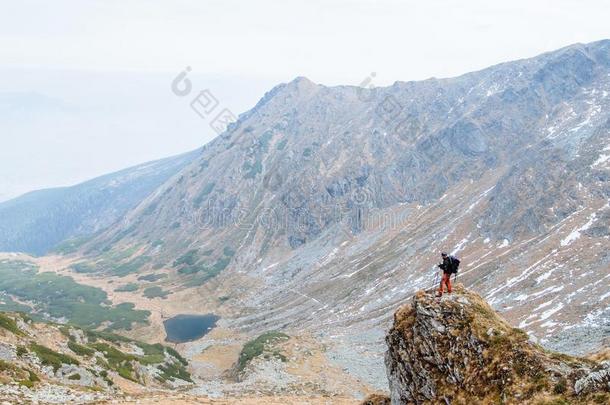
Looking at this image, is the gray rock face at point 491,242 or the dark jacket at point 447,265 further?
the gray rock face at point 491,242

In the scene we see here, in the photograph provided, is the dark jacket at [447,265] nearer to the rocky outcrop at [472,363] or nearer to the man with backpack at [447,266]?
the man with backpack at [447,266]

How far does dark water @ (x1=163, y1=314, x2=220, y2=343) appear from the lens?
444 feet

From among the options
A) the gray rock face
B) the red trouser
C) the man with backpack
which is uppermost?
the man with backpack

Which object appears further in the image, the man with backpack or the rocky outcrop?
the man with backpack

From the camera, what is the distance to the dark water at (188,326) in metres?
135

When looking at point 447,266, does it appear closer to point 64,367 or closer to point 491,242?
point 64,367

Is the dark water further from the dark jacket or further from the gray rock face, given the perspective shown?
the dark jacket

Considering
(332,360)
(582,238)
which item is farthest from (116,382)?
(582,238)

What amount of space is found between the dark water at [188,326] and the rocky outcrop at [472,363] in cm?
11815

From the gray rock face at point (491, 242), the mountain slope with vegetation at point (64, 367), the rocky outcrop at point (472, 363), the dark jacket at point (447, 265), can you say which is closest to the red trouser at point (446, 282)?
the dark jacket at point (447, 265)

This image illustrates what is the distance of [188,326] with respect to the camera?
486 feet

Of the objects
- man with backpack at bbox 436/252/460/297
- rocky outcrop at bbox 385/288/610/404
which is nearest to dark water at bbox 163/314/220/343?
rocky outcrop at bbox 385/288/610/404

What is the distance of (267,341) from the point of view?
10269 centimetres

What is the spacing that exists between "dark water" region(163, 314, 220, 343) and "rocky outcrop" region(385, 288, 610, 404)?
11815cm
